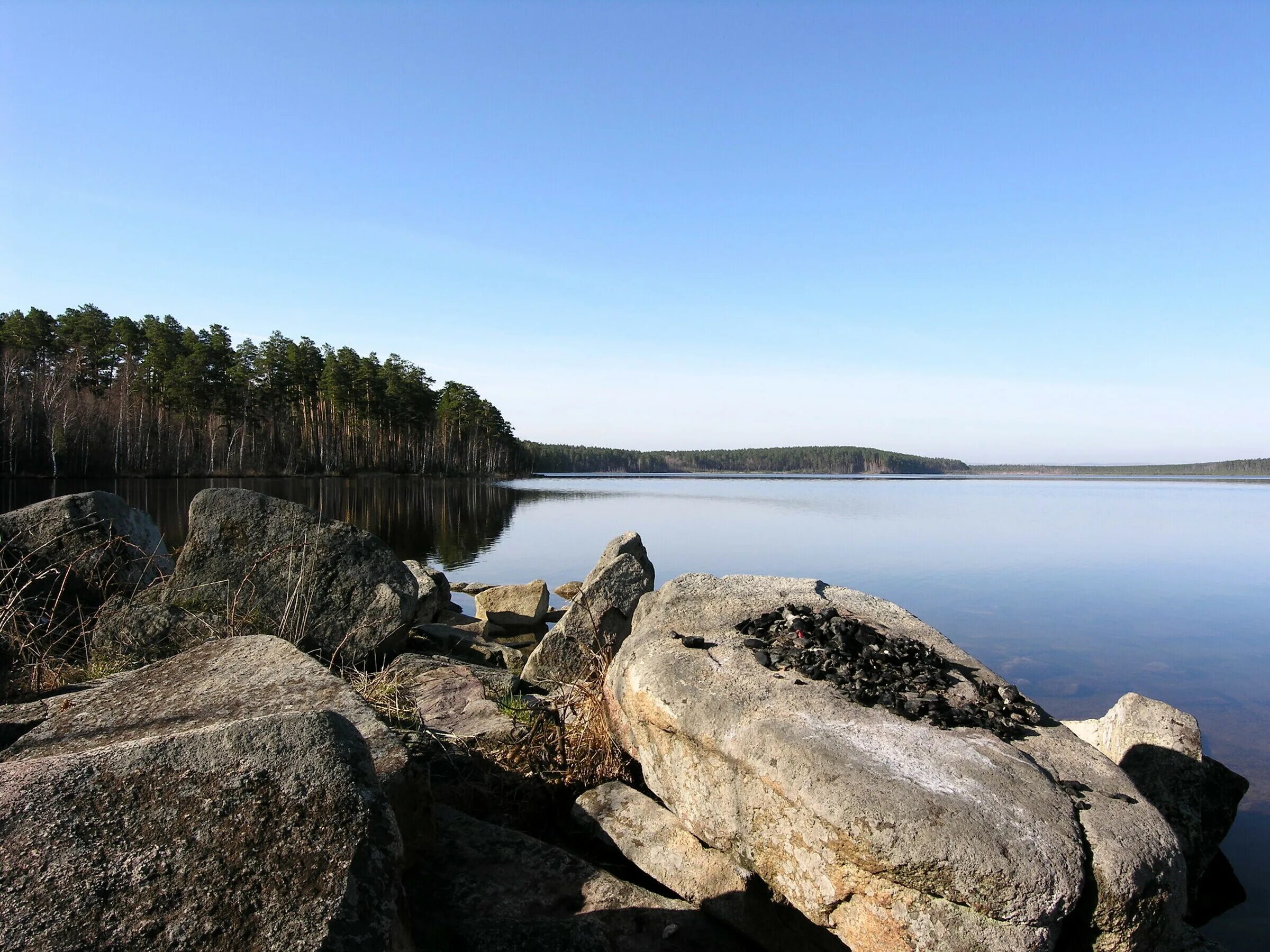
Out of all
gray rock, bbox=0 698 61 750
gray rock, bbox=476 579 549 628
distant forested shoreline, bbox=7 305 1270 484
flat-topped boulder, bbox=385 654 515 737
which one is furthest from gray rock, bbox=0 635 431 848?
distant forested shoreline, bbox=7 305 1270 484

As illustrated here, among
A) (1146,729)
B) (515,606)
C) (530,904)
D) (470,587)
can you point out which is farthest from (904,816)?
(470,587)

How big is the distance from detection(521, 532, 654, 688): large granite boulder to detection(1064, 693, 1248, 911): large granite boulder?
5077 mm

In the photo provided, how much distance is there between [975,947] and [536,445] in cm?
18929

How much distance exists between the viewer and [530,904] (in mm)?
3654

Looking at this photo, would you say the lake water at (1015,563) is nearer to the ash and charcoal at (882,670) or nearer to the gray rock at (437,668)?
the ash and charcoal at (882,670)

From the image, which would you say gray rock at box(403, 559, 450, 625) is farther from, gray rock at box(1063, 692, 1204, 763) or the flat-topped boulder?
gray rock at box(1063, 692, 1204, 763)

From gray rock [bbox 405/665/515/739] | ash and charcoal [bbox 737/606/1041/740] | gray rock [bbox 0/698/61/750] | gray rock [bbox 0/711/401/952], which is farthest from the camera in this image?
gray rock [bbox 405/665/515/739]

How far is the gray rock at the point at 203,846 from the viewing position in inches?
80.6

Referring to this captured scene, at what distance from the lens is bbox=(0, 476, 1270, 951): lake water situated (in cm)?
1123

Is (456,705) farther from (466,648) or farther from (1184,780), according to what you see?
(1184,780)

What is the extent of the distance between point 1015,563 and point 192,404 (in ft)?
253

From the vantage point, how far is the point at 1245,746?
365 inches

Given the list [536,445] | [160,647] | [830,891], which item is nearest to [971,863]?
[830,891]

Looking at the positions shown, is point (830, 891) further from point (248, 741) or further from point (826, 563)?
point (826, 563)
